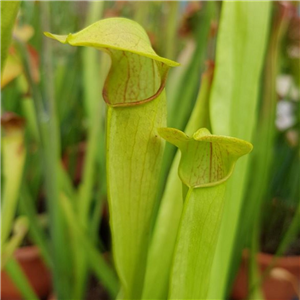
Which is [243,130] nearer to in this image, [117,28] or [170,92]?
[117,28]

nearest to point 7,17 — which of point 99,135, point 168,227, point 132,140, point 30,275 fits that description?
point 132,140

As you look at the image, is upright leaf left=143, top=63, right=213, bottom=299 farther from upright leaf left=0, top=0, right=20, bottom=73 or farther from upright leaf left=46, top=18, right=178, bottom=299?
upright leaf left=0, top=0, right=20, bottom=73

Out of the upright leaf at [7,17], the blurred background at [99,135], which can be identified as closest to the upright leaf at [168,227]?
the blurred background at [99,135]

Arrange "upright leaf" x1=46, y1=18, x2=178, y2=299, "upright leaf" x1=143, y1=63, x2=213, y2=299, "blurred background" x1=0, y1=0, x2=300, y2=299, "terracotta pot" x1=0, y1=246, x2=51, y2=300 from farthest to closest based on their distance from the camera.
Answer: "terracotta pot" x1=0, y1=246, x2=51, y2=300 < "blurred background" x1=0, y1=0, x2=300, y2=299 < "upright leaf" x1=143, y1=63, x2=213, y2=299 < "upright leaf" x1=46, y1=18, x2=178, y2=299

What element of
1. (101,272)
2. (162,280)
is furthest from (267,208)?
(162,280)

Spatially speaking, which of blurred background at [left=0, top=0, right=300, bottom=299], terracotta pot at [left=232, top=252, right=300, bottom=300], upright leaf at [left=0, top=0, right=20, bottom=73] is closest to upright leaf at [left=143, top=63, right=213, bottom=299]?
blurred background at [left=0, top=0, right=300, bottom=299]

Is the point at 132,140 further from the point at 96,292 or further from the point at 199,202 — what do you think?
the point at 96,292

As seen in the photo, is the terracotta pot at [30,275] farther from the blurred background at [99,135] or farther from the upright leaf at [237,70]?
the upright leaf at [237,70]

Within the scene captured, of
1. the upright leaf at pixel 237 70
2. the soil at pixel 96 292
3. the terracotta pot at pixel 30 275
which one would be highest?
the upright leaf at pixel 237 70
